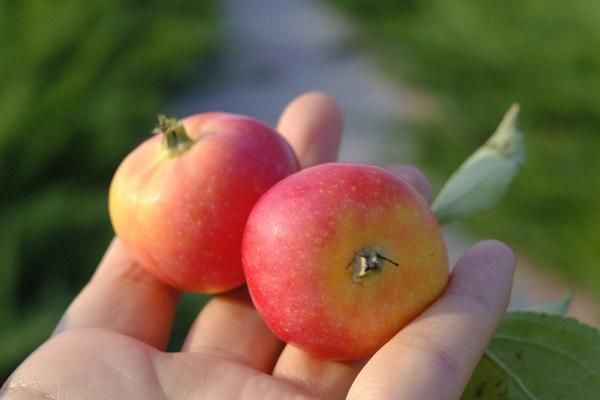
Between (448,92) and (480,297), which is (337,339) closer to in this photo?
(480,297)

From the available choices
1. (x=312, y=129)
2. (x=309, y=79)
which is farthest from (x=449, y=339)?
(x=309, y=79)

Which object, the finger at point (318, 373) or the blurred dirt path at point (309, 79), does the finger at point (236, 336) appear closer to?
the finger at point (318, 373)

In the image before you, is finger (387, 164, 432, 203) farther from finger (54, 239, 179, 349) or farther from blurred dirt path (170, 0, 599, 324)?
blurred dirt path (170, 0, 599, 324)

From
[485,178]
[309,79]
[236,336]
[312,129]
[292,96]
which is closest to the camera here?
[236,336]

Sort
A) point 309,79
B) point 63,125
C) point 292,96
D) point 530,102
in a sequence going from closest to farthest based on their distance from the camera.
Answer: point 63,125, point 530,102, point 292,96, point 309,79

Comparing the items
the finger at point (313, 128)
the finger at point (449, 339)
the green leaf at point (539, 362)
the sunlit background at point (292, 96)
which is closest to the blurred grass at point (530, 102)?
the sunlit background at point (292, 96)

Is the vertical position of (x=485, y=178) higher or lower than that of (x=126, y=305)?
higher

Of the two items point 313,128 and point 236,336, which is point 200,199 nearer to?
point 236,336

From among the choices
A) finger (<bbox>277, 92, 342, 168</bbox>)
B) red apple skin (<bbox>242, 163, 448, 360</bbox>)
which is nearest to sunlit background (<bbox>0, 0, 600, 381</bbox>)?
finger (<bbox>277, 92, 342, 168</bbox>)
